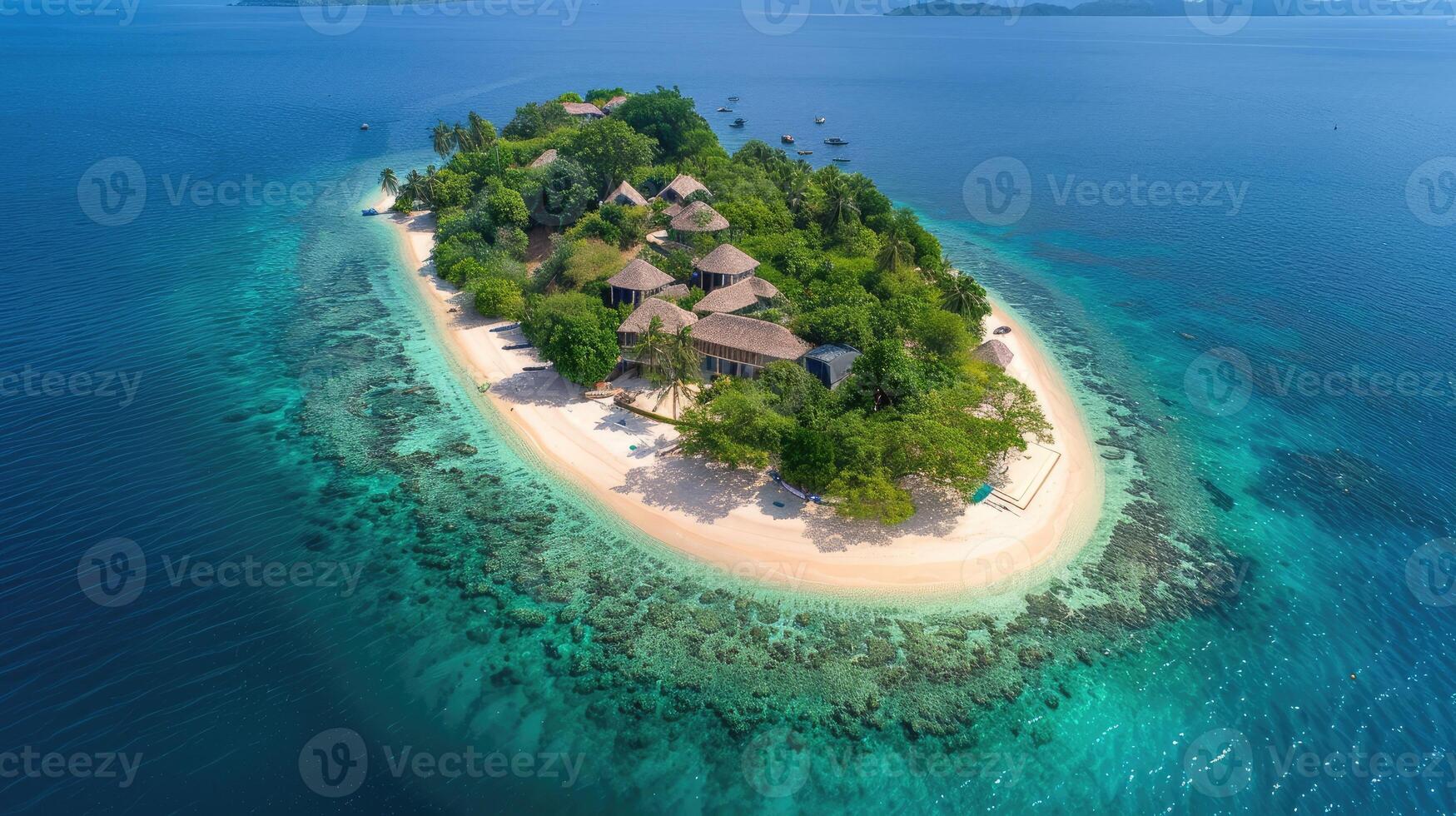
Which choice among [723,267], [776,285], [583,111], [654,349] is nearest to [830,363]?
[654,349]

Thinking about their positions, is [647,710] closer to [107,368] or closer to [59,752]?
[59,752]

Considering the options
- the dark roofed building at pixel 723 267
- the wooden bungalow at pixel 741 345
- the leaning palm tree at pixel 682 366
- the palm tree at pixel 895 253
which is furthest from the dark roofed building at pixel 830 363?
the palm tree at pixel 895 253

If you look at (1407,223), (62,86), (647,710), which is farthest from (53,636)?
(62,86)

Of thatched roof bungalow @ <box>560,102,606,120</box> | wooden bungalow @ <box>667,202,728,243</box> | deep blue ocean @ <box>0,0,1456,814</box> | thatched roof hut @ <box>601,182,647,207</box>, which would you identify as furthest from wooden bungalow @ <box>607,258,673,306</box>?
thatched roof bungalow @ <box>560,102,606,120</box>

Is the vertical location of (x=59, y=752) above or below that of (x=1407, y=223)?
below

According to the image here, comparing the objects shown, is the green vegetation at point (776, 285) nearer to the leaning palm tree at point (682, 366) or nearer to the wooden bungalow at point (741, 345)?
the leaning palm tree at point (682, 366)

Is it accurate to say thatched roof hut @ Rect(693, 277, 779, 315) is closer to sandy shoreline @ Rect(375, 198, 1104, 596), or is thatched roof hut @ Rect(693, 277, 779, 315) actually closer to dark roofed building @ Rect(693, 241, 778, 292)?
dark roofed building @ Rect(693, 241, 778, 292)
